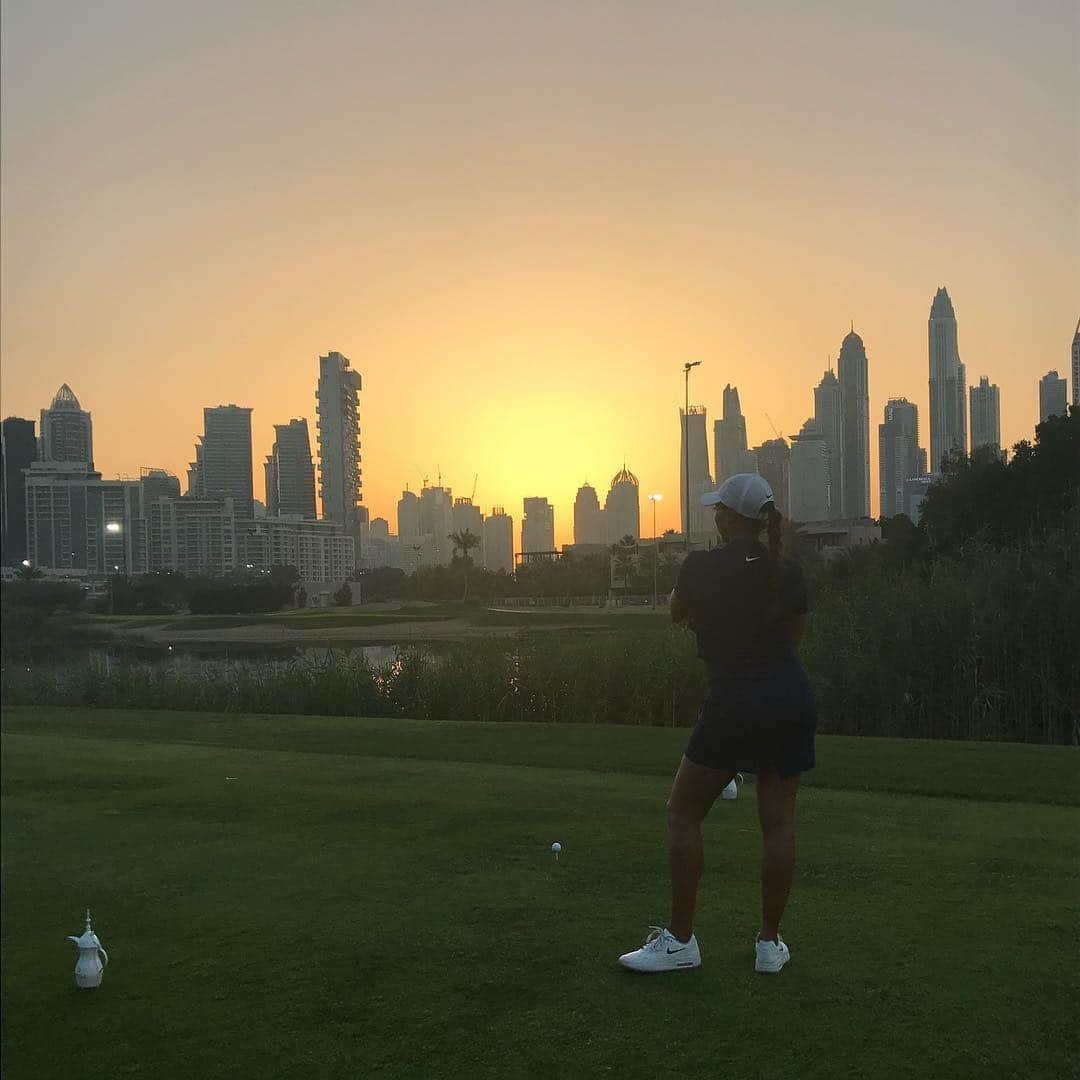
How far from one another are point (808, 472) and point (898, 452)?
5709 mm

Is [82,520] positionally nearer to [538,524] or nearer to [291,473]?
[291,473]

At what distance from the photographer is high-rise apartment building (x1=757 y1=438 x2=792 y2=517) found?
5.85m

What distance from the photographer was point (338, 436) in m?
3.98

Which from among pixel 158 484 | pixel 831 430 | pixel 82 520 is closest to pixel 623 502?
pixel 831 430

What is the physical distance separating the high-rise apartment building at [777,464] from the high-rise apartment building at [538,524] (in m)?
1.60

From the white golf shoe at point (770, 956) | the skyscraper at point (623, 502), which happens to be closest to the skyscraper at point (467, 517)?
the skyscraper at point (623, 502)

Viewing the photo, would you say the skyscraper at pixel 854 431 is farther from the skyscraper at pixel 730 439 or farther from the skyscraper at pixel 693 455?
the skyscraper at pixel 693 455

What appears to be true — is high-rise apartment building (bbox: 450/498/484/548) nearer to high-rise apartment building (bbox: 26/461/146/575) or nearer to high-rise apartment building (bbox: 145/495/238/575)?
high-rise apartment building (bbox: 145/495/238/575)

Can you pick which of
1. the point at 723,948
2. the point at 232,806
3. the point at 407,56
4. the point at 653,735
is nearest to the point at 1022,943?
the point at 723,948

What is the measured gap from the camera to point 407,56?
334 cm

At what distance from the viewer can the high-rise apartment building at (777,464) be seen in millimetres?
5848

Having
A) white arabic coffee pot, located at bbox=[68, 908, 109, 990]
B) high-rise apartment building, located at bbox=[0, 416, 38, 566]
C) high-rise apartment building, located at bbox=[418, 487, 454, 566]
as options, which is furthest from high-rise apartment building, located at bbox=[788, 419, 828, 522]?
white arabic coffee pot, located at bbox=[68, 908, 109, 990]

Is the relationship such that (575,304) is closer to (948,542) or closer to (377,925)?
(377,925)

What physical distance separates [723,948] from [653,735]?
17.5 ft
